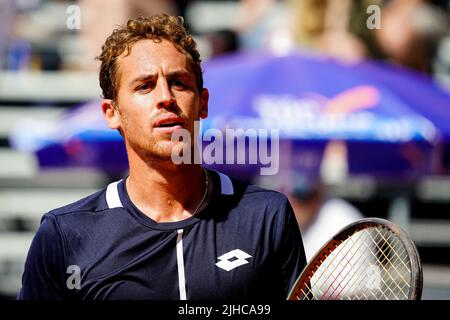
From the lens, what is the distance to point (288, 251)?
3.08 meters

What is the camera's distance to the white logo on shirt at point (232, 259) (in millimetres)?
2975

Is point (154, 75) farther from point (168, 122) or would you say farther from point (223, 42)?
point (223, 42)

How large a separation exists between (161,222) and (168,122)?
0.32m

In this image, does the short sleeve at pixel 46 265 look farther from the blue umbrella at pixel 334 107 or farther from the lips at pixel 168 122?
the blue umbrella at pixel 334 107

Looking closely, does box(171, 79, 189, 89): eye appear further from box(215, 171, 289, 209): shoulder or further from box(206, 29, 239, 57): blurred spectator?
box(206, 29, 239, 57): blurred spectator

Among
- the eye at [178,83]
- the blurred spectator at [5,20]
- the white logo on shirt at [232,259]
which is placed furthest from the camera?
the blurred spectator at [5,20]

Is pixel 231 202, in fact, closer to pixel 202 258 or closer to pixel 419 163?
pixel 202 258

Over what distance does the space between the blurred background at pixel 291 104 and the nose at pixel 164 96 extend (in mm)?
2553

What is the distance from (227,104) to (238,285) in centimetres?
403

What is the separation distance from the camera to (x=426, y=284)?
28.7ft

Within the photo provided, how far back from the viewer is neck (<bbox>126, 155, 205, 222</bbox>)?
10.2 ft

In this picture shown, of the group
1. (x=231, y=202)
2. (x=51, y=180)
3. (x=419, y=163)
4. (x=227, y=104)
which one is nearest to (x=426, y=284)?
(x=419, y=163)

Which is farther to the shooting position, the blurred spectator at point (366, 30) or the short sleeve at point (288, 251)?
the blurred spectator at point (366, 30)
